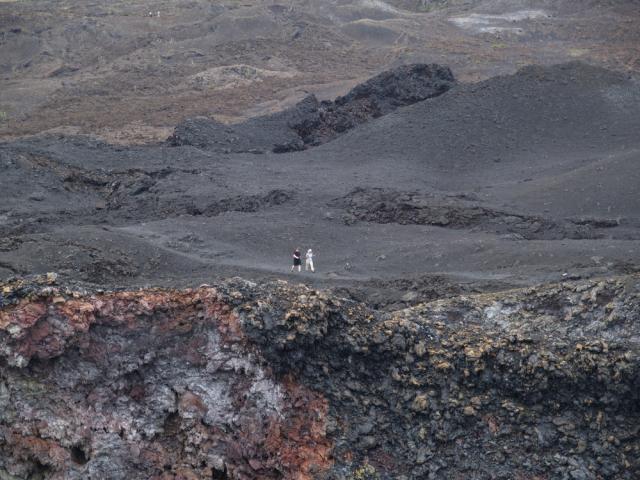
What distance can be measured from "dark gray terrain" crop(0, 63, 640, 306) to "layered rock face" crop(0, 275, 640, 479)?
5.17m

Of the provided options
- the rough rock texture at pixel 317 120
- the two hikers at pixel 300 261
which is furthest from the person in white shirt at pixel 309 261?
the rough rock texture at pixel 317 120

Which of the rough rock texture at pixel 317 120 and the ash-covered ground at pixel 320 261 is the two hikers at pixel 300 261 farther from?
the rough rock texture at pixel 317 120

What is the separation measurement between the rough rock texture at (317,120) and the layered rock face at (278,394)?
18619mm

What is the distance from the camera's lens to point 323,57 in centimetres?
4728

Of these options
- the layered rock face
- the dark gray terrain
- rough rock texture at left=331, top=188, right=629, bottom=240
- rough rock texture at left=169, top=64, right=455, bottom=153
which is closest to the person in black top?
the dark gray terrain

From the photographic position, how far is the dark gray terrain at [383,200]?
17.8 m

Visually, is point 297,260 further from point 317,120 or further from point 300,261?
point 317,120

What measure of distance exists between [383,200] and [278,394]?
13546 millimetres

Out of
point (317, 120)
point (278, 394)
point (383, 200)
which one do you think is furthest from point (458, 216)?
point (278, 394)

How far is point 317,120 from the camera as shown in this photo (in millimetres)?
30531

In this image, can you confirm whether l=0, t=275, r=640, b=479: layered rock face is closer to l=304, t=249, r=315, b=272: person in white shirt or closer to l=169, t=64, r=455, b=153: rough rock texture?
l=304, t=249, r=315, b=272: person in white shirt

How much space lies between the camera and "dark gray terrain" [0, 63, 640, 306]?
17.8 metres

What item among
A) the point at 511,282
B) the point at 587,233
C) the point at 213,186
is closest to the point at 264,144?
the point at 213,186

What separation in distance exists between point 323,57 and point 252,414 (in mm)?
39421
